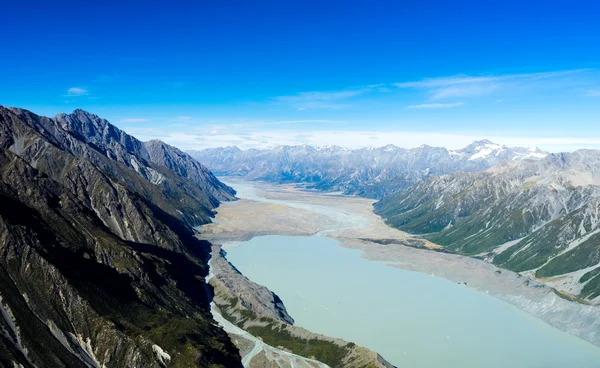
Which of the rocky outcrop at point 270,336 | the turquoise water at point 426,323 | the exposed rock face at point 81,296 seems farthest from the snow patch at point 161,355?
the turquoise water at point 426,323

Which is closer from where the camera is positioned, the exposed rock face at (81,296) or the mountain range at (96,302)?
the exposed rock face at (81,296)

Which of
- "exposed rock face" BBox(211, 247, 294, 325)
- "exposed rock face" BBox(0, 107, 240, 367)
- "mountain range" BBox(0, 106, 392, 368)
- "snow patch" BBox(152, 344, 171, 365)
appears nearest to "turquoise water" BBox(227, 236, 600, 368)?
"exposed rock face" BBox(211, 247, 294, 325)

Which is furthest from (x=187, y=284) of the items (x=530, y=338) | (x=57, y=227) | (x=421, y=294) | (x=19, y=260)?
(x=530, y=338)

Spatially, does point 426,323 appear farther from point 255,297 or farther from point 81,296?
point 81,296

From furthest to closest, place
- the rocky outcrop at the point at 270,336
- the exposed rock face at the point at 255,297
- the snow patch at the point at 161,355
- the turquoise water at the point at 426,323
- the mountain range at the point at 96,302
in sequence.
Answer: the exposed rock face at the point at 255,297
the turquoise water at the point at 426,323
the rocky outcrop at the point at 270,336
the snow patch at the point at 161,355
the mountain range at the point at 96,302

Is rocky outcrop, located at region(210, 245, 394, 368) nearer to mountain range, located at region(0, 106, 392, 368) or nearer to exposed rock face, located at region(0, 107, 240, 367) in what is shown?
mountain range, located at region(0, 106, 392, 368)

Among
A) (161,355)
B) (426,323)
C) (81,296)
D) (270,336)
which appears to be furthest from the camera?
(426,323)

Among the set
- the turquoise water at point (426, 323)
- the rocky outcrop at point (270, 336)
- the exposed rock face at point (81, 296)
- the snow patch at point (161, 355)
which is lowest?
the turquoise water at point (426, 323)

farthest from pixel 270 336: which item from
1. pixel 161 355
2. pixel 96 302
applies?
pixel 96 302

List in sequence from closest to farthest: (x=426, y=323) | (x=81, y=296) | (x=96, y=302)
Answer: (x=81, y=296) < (x=96, y=302) < (x=426, y=323)

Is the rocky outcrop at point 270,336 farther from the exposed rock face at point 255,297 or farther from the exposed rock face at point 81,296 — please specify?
the exposed rock face at point 81,296
